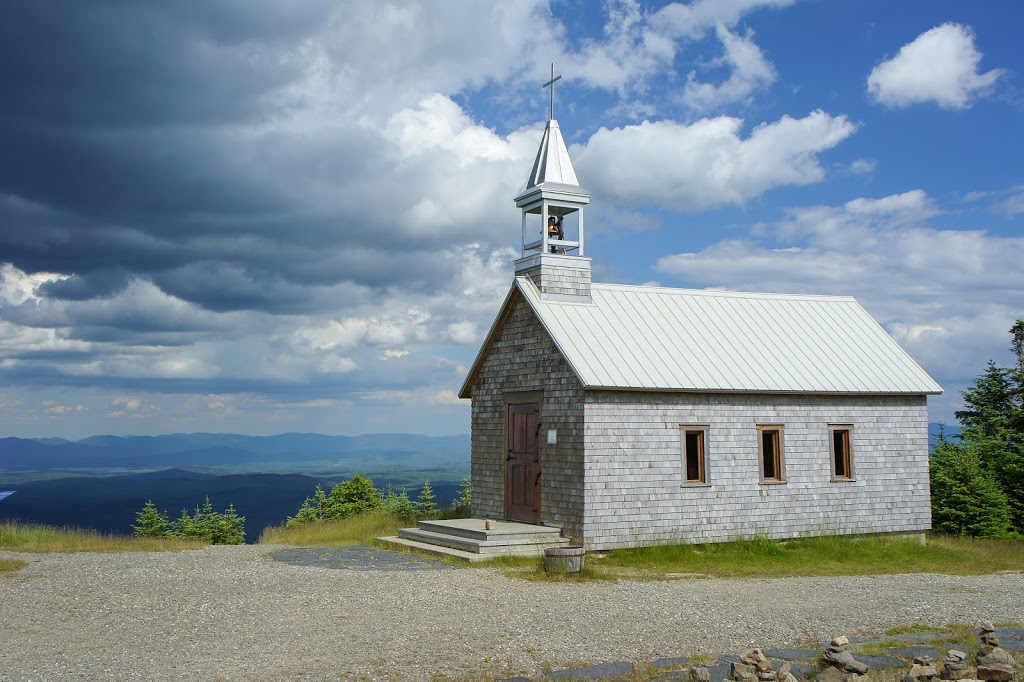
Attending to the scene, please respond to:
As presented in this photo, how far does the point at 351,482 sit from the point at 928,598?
23602 millimetres

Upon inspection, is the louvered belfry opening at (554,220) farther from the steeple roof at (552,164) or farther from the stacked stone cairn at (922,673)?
the stacked stone cairn at (922,673)

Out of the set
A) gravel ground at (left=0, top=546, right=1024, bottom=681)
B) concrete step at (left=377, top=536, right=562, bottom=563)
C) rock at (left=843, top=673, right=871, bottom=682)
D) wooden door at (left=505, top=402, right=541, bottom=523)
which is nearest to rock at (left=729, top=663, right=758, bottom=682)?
rock at (left=843, top=673, right=871, bottom=682)

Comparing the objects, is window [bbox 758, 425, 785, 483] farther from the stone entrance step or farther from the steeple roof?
the steeple roof

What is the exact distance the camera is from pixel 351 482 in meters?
34.9

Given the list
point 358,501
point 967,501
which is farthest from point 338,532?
point 967,501

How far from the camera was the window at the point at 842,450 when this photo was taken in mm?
22625

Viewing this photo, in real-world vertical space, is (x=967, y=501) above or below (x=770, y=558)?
above

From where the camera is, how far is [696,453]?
2094cm

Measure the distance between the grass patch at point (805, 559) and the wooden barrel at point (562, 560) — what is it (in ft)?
3.51

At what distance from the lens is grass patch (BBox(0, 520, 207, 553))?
20.5m

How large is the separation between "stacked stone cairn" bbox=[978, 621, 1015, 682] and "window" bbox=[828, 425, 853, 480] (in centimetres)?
1193

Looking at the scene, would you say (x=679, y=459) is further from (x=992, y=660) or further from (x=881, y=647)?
(x=992, y=660)

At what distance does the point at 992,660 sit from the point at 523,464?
12.5m

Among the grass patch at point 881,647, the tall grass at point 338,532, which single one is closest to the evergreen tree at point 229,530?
the tall grass at point 338,532
